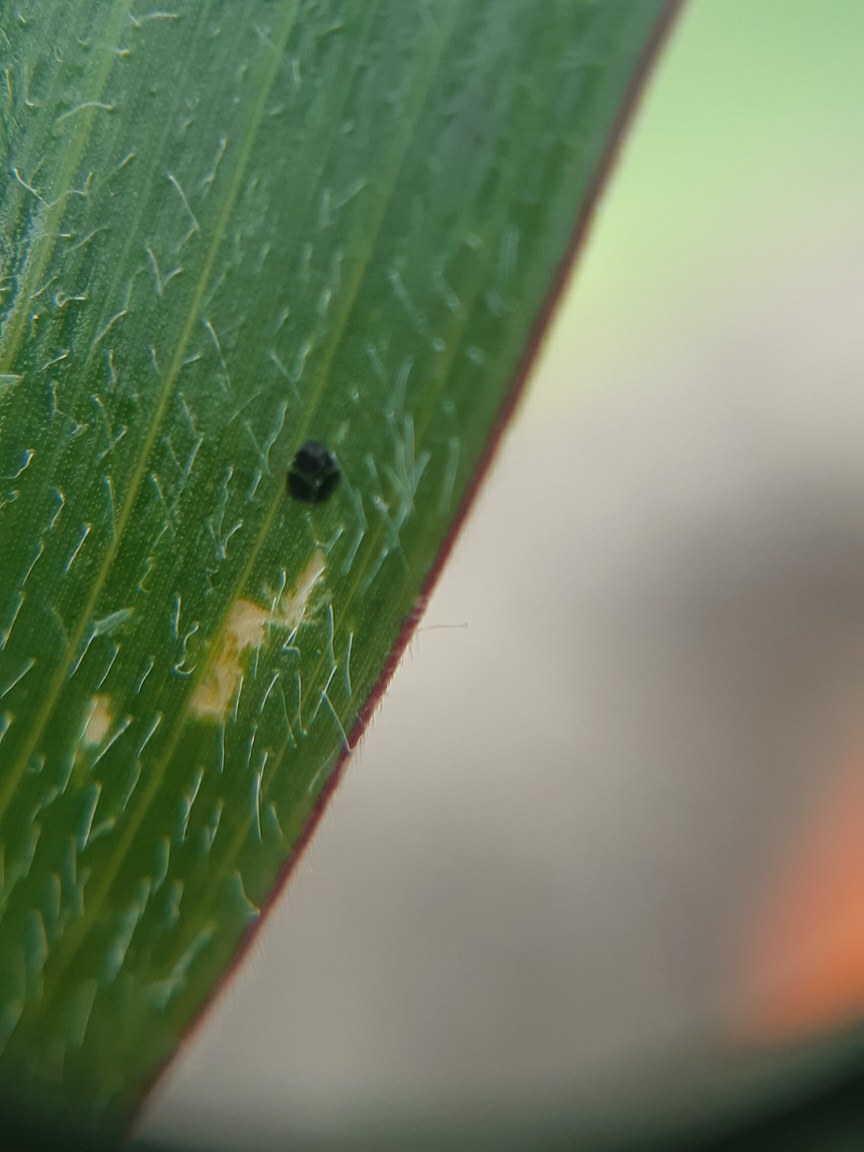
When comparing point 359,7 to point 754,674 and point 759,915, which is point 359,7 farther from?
point 759,915

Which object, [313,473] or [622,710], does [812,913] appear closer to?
[622,710]

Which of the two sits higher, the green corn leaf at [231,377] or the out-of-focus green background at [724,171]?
the out-of-focus green background at [724,171]

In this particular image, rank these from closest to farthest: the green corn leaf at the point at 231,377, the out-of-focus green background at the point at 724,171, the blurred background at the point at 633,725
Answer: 1. the green corn leaf at the point at 231,377
2. the out-of-focus green background at the point at 724,171
3. the blurred background at the point at 633,725

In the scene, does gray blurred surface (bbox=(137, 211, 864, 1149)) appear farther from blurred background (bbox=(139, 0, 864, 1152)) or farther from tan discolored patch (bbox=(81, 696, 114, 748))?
tan discolored patch (bbox=(81, 696, 114, 748))

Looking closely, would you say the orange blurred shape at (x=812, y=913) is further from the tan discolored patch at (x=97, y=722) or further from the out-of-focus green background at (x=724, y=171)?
the tan discolored patch at (x=97, y=722)

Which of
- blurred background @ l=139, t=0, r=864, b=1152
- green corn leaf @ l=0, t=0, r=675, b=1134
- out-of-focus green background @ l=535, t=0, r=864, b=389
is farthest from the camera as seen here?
blurred background @ l=139, t=0, r=864, b=1152

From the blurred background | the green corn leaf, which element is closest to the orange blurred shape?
the blurred background

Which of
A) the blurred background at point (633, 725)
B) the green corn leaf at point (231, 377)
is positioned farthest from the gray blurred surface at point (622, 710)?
the green corn leaf at point (231, 377)

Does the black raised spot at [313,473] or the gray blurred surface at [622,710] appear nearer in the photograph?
the black raised spot at [313,473]
